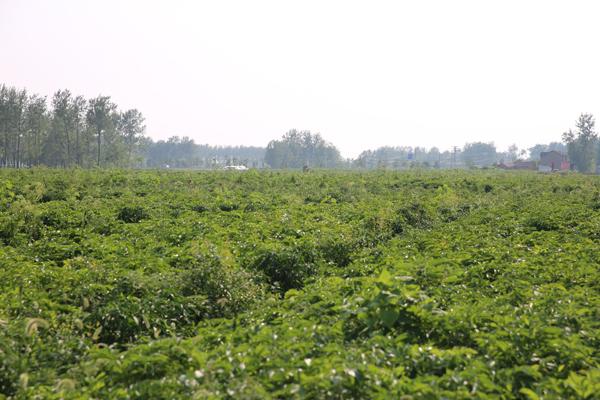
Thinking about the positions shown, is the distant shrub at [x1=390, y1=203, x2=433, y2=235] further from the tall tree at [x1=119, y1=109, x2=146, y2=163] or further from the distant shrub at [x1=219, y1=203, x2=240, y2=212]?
the tall tree at [x1=119, y1=109, x2=146, y2=163]

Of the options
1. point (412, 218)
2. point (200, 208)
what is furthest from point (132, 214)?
point (412, 218)

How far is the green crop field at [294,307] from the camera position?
4598 mm

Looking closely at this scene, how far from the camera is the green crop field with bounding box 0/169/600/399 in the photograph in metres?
4.60

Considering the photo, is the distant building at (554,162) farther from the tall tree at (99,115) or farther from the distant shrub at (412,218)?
the distant shrub at (412,218)

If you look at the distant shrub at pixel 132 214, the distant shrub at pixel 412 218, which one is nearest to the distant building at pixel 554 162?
the distant shrub at pixel 412 218

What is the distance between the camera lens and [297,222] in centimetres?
1360

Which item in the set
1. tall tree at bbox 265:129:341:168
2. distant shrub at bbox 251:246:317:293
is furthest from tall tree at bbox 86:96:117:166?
distant shrub at bbox 251:246:317:293

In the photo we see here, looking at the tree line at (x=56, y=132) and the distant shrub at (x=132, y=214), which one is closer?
the distant shrub at (x=132, y=214)

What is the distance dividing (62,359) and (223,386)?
7.29 ft

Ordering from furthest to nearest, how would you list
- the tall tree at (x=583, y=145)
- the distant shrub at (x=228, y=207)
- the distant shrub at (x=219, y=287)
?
the tall tree at (x=583, y=145) → the distant shrub at (x=228, y=207) → the distant shrub at (x=219, y=287)

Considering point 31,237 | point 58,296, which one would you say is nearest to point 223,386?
point 58,296

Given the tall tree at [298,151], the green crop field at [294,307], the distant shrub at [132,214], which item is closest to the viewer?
the green crop field at [294,307]

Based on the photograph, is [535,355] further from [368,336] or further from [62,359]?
[62,359]

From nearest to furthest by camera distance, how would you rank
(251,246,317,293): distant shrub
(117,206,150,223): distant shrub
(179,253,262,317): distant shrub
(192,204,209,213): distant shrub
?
1. (179,253,262,317): distant shrub
2. (251,246,317,293): distant shrub
3. (117,206,150,223): distant shrub
4. (192,204,209,213): distant shrub
